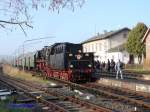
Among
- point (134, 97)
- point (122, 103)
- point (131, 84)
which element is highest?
point (131, 84)

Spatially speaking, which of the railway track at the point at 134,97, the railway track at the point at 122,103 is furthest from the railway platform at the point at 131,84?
the railway track at the point at 122,103

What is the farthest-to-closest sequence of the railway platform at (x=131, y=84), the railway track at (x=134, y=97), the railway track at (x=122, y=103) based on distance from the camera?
the railway platform at (x=131, y=84) → the railway track at (x=134, y=97) → the railway track at (x=122, y=103)

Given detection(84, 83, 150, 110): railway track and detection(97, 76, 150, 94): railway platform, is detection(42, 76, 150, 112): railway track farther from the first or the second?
detection(97, 76, 150, 94): railway platform

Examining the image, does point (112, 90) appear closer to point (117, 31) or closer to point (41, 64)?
point (41, 64)

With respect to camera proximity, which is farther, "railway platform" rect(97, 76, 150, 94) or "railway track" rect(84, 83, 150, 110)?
"railway platform" rect(97, 76, 150, 94)

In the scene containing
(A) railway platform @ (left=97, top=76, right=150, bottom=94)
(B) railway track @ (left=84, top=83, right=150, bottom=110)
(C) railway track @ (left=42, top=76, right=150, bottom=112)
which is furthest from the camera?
(A) railway platform @ (left=97, top=76, right=150, bottom=94)

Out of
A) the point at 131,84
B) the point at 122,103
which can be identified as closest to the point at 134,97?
the point at 122,103

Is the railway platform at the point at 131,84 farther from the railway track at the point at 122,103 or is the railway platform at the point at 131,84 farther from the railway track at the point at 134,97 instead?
the railway track at the point at 122,103

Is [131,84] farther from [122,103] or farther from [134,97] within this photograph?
[122,103]

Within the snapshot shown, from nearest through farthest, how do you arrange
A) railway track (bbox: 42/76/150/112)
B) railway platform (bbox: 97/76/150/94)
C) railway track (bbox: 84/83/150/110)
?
railway track (bbox: 42/76/150/112) → railway track (bbox: 84/83/150/110) → railway platform (bbox: 97/76/150/94)

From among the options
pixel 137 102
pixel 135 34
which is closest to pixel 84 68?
pixel 137 102

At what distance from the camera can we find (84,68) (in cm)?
3366

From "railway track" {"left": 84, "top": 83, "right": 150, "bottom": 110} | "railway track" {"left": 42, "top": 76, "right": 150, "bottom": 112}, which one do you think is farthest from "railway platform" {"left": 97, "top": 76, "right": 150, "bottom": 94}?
"railway track" {"left": 42, "top": 76, "right": 150, "bottom": 112}

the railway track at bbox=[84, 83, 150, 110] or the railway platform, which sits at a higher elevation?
the railway platform
